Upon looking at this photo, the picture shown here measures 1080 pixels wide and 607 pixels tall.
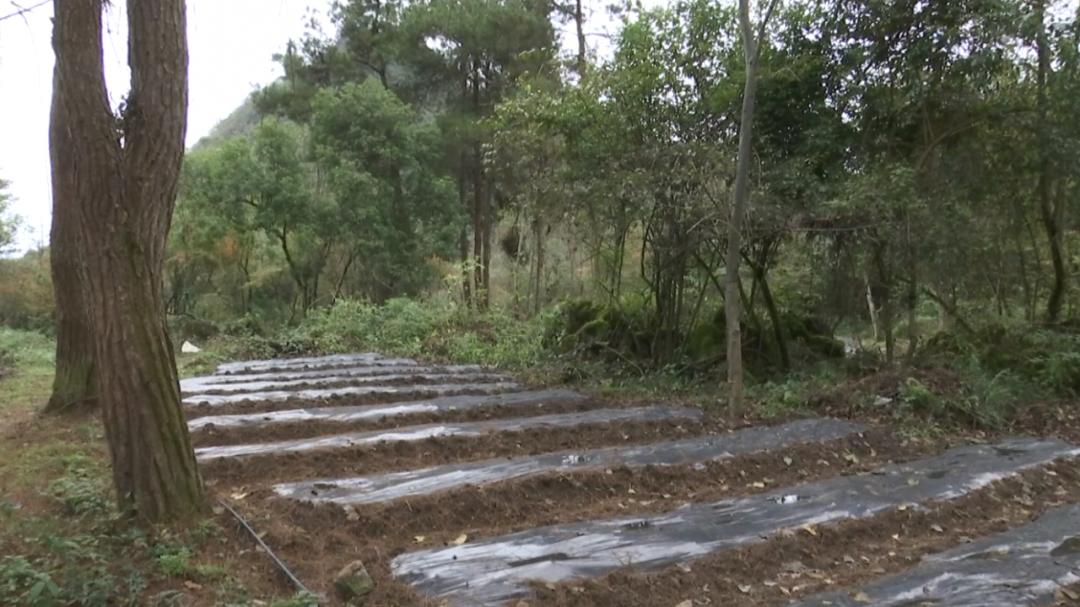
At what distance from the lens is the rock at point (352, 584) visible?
3.00 metres

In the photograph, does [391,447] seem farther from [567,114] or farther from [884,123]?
[884,123]

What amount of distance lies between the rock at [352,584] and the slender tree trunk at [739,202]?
4240 mm

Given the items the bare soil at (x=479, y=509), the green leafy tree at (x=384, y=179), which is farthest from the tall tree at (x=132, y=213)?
the green leafy tree at (x=384, y=179)

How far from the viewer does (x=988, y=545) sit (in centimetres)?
360

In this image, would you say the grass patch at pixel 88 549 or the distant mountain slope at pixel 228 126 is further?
the distant mountain slope at pixel 228 126

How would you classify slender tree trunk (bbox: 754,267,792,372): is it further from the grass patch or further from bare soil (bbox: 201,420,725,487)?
the grass patch

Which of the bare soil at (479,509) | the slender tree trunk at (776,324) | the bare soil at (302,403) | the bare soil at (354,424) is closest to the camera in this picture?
the bare soil at (479,509)

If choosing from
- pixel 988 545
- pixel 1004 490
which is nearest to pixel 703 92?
pixel 1004 490

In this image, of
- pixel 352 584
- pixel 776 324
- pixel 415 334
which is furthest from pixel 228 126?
pixel 352 584

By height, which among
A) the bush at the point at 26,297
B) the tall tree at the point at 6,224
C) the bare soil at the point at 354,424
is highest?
the tall tree at the point at 6,224

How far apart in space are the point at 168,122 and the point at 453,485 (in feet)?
8.21

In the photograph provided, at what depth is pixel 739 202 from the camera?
6137 millimetres

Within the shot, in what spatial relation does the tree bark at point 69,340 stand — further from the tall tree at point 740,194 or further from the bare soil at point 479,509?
the tall tree at point 740,194

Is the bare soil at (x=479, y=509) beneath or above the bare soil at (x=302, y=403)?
beneath
